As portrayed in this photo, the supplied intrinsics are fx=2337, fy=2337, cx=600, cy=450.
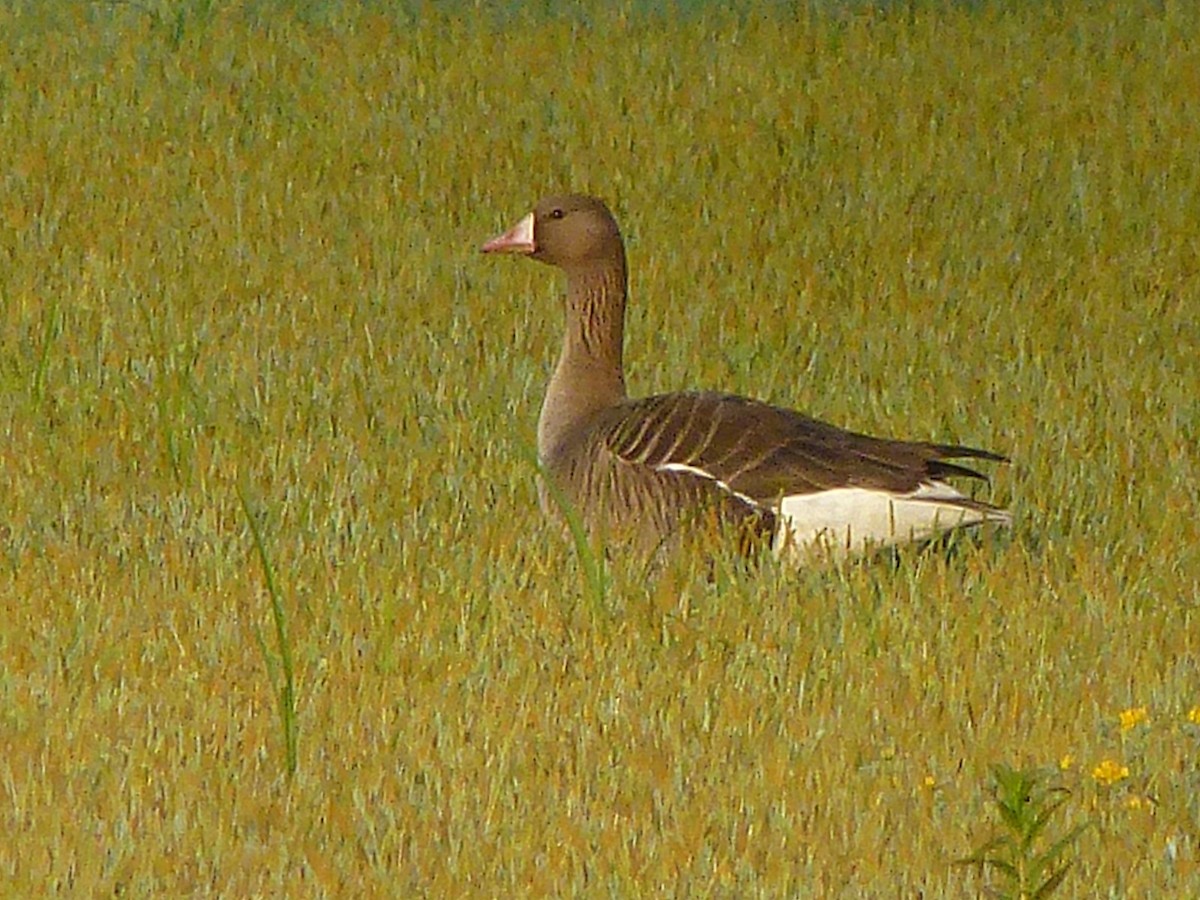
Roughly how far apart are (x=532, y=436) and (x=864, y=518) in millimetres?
1869

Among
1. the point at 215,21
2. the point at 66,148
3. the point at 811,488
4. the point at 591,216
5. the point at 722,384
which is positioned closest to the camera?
the point at 811,488

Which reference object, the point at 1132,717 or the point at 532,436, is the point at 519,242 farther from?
the point at 1132,717

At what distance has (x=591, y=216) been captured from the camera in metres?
7.14

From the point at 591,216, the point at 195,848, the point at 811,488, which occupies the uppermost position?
the point at 591,216

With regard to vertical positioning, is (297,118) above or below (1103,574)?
above

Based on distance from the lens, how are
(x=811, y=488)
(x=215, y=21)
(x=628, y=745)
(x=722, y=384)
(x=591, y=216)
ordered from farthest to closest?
(x=215, y=21) → (x=722, y=384) → (x=591, y=216) → (x=811, y=488) → (x=628, y=745)

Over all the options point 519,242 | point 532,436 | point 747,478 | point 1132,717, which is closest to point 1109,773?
point 1132,717

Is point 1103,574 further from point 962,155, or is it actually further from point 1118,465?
point 962,155

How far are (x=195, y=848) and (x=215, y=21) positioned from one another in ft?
33.5

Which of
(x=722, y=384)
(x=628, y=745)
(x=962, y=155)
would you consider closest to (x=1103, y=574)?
(x=628, y=745)

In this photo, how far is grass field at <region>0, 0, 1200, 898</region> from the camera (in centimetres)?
470

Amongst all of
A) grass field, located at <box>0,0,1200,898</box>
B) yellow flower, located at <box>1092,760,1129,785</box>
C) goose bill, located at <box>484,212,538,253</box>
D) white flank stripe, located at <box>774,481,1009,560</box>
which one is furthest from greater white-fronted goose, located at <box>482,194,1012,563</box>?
yellow flower, located at <box>1092,760,1129,785</box>

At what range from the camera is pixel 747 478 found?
20.1 ft

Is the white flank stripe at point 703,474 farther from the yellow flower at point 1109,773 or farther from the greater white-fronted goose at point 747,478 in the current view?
the yellow flower at point 1109,773
